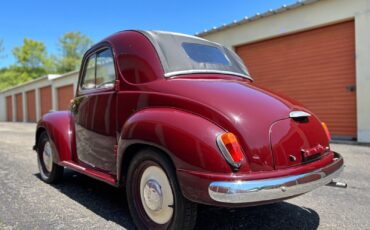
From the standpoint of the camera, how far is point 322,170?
10.1ft

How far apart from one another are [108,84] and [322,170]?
2.36 m

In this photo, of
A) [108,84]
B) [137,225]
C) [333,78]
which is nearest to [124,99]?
[108,84]

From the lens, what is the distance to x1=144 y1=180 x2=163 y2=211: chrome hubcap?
311 centimetres

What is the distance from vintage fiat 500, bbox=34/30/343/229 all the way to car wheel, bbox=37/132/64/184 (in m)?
0.95

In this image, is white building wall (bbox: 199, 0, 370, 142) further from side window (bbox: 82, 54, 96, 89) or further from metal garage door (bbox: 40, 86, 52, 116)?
metal garage door (bbox: 40, 86, 52, 116)

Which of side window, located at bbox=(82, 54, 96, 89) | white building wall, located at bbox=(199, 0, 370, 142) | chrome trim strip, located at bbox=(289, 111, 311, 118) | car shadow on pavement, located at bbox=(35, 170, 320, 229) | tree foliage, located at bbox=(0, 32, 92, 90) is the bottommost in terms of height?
car shadow on pavement, located at bbox=(35, 170, 320, 229)

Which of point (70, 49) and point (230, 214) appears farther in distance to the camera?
point (70, 49)

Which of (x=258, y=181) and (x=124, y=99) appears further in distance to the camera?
(x=124, y=99)

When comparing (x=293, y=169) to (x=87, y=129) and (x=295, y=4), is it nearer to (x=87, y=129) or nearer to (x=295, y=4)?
(x=87, y=129)

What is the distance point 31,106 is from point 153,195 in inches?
1272

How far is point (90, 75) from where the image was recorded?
15.5 ft

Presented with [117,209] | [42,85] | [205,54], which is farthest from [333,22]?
[42,85]

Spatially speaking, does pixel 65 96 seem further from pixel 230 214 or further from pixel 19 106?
pixel 230 214

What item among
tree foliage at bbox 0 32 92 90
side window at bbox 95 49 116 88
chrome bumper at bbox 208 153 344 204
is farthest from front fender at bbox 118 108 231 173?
tree foliage at bbox 0 32 92 90
